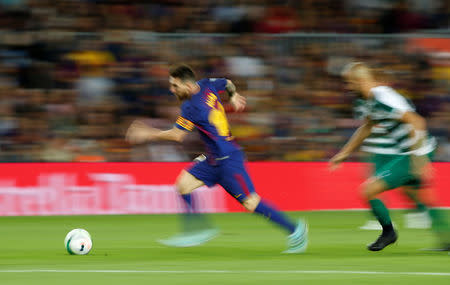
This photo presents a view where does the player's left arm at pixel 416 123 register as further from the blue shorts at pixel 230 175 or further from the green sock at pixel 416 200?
the green sock at pixel 416 200

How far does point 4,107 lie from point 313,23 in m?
5.66

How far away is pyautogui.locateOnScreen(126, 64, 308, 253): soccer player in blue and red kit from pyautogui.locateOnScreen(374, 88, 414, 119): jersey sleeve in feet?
4.19

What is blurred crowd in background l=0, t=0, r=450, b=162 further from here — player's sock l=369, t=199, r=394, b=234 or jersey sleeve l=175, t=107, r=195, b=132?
player's sock l=369, t=199, r=394, b=234

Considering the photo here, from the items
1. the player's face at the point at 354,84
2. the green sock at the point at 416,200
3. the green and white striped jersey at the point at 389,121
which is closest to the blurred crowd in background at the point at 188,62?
the green sock at the point at 416,200

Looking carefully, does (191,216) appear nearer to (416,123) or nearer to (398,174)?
→ (398,174)

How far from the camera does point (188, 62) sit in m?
15.5

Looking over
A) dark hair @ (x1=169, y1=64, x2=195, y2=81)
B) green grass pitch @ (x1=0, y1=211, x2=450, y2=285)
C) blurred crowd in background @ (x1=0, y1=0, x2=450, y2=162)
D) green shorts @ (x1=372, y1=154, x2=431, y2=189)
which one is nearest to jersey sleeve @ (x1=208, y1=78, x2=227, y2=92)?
dark hair @ (x1=169, y1=64, x2=195, y2=81)

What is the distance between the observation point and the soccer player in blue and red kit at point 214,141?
857 cm

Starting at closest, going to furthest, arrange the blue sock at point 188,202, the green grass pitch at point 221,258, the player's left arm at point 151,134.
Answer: the green grass pitch at point 221,258 → the player's left arm at point 151,134 → the blue sock at point 188,202

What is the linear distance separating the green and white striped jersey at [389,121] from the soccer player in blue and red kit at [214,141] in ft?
3.62

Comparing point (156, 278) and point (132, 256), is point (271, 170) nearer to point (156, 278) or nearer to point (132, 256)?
point (132, 256)

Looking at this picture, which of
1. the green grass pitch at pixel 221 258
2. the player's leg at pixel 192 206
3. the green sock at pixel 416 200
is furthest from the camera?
the green sock at pixel 416 200

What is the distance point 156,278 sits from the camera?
22.9 feet

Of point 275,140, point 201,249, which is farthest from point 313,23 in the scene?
point 201,249
